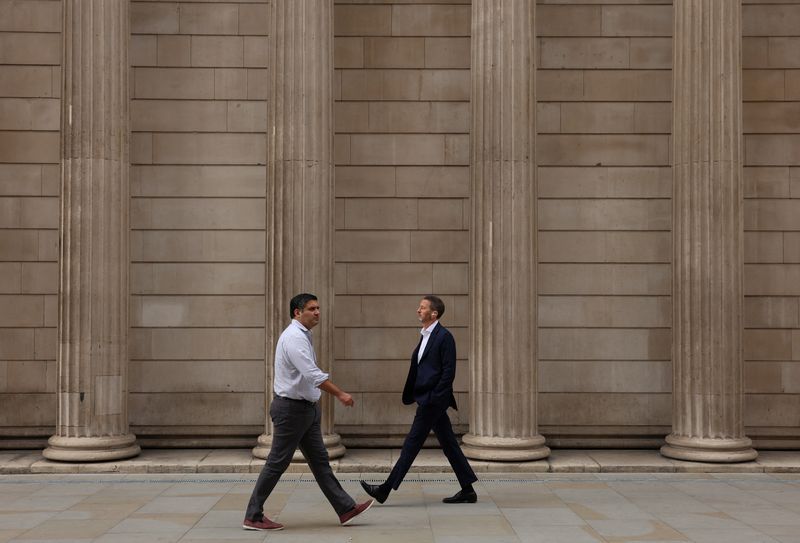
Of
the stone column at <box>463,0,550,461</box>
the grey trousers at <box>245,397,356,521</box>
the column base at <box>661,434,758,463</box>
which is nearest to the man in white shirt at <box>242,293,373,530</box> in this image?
the grey trousers at <box>245,397,356,521</box>

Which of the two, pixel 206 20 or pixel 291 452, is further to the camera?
pixel 206 20

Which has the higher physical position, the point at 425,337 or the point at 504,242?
the point at 504,242

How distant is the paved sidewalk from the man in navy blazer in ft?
1.25

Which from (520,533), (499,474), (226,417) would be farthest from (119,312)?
(520,533)

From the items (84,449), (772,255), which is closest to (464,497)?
(84,449)

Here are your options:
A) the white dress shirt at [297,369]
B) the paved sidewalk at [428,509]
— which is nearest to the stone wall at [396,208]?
the paved sidewalk at [428,509]

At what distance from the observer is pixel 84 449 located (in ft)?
39.0

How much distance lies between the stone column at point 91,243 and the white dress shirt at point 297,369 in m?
4.78

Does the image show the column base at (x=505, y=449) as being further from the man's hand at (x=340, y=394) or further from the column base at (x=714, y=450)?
the man's hand at (x=340, y=394)

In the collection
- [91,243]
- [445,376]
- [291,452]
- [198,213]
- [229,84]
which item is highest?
[229,84]

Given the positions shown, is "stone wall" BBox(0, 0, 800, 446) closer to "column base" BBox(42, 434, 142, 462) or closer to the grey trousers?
"column base" BBox(42, 434, 142, 462)

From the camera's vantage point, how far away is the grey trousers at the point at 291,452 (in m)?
8.27

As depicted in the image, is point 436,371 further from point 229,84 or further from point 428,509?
point 229,84

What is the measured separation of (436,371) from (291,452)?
1921mm
